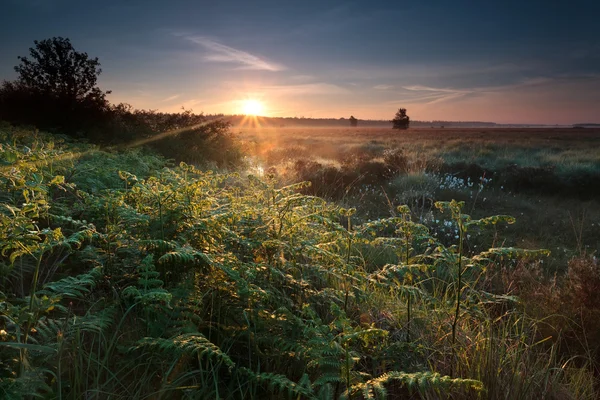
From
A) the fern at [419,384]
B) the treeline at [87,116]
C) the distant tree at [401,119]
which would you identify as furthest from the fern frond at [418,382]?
the distant tree at [401,119]

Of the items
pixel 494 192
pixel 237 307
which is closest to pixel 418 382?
pixel 237 307

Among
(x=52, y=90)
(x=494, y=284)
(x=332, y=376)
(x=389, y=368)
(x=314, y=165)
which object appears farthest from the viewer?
(x=52, y=90)

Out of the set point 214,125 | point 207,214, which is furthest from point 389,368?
point 214,125

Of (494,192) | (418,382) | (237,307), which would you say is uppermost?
(237,307)

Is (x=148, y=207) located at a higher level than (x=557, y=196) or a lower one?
higher

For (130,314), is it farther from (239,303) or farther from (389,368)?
(389,368)

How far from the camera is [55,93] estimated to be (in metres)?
15.6

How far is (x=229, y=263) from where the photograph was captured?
8.81ft

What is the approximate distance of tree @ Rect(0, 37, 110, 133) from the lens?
14969mm

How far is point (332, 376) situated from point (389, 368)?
92cm

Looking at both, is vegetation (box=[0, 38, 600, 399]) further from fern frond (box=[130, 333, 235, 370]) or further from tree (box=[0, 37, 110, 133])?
tree (box=[0, 37, 110, 133])

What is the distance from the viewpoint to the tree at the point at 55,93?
14969mm

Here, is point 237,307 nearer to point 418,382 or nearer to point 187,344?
point 187,344

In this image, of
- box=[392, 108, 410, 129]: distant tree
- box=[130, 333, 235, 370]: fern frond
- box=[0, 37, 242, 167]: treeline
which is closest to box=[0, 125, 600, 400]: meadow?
box=[130, 333, 235, 370]: fern frond
